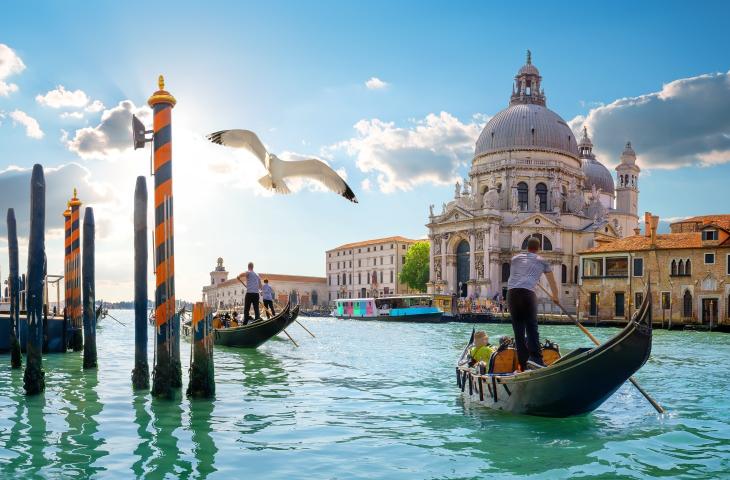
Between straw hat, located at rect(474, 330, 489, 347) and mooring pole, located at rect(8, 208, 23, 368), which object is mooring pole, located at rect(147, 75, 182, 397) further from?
mooring pole, located at rect(8, 208, 23, 368)

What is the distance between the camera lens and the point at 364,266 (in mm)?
76938

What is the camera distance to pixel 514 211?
53094mm

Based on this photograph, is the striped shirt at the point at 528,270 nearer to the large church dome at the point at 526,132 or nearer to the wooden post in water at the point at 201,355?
the wooden post in water at the point at 201,355

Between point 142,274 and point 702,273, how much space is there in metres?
30.0

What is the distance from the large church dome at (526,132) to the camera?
5503cm

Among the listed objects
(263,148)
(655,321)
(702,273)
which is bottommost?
(655,321)

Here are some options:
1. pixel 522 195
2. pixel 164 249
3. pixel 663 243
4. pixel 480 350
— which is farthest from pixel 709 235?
pixel 164 249

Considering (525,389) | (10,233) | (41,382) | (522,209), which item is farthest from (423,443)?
(522,209)

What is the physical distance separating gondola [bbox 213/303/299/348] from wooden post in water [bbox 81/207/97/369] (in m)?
4.01

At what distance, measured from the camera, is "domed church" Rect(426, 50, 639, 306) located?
52.2 meters

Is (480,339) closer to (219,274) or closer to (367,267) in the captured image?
(367,267)

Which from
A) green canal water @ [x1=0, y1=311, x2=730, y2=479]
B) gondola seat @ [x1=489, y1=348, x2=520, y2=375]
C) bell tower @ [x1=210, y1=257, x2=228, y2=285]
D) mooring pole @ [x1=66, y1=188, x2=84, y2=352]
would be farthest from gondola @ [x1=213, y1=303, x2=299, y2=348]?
bell tower @ [x1=210, y1=257, x2=228, y2=285]

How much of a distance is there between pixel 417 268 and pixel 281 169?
174ft

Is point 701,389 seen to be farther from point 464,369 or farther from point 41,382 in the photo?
point 41,382
